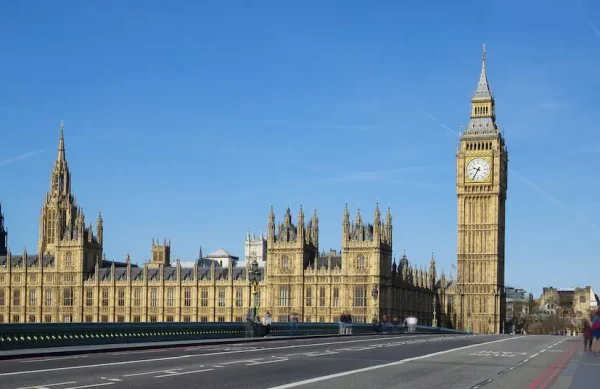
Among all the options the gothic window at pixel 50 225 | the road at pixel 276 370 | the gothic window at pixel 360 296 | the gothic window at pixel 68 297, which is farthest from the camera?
the gothic window at pixel 50 225

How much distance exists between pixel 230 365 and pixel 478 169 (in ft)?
382

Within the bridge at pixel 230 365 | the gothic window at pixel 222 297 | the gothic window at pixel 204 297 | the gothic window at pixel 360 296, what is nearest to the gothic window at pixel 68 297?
the gothic window at pixel 204 297

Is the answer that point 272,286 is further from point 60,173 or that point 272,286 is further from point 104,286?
point 60,173

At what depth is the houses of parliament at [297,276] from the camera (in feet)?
360

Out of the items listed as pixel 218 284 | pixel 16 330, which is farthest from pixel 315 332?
pixel 218 284

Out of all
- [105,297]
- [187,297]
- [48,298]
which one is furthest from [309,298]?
[48,298]

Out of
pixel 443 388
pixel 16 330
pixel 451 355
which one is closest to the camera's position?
pixel 443 388

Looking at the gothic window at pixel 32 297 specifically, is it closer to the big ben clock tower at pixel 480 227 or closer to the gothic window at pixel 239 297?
the gothic window at pixel 239 297

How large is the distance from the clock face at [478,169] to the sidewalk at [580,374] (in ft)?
343

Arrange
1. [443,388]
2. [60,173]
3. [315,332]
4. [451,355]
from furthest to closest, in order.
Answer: [60,173] < [315,332] < [451,355] < [443,388]

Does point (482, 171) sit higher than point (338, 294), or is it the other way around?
point (482, 171)

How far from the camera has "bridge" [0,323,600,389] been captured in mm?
21922

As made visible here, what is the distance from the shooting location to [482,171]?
456ft

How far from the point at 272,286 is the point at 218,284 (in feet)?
32.6
